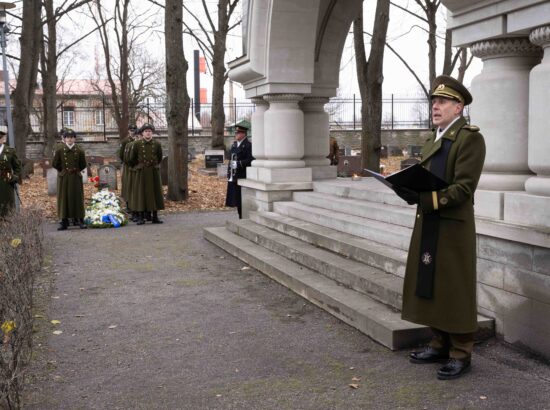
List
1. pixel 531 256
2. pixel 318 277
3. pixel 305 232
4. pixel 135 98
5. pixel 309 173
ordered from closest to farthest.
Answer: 1. pixel 531 256
2. pixel 318 277
3. pixel 305 232
4. pixel 309 173
5. pixel 135 98

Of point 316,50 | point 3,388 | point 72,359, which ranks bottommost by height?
point 72,359

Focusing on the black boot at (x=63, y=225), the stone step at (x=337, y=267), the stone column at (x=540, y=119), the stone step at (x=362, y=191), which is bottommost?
the black boot at (x=63, y=225)

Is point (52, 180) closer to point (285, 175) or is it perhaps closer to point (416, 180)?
point (285, 175)

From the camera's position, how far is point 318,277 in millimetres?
7324

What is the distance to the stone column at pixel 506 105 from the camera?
214 inches

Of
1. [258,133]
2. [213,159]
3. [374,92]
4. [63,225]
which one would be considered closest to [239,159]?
[258,133]

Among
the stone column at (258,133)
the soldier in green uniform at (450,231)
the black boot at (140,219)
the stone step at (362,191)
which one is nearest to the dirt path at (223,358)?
the soldier in green uniform at (450,231)

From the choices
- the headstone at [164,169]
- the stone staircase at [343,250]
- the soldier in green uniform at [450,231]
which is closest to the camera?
the soldier in green uniform at [450,231]

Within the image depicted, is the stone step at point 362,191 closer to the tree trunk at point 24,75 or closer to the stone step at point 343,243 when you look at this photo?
the stone step at point 343,243

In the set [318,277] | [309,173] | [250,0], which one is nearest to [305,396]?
[318,277]

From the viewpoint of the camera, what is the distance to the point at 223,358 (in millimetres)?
5289

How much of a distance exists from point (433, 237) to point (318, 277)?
9.24 ft

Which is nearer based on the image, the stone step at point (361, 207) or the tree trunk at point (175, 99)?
the stone step at point (361, 207)

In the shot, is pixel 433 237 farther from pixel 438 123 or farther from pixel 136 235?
pixel 136 235
